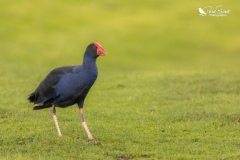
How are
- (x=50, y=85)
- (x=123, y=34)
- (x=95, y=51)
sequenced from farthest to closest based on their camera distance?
(x=123, y=34)
(x=50, y=85)
(x=95, y=51)

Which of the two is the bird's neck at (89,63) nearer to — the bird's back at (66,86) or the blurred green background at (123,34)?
the bird's back at (66,86)

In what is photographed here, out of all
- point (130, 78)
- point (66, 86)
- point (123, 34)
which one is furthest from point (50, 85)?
point (123, 34)

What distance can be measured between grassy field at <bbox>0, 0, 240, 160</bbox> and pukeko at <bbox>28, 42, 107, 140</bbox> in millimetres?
736

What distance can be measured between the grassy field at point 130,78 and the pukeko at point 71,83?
736mm

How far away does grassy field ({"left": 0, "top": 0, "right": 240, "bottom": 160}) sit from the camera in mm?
12281

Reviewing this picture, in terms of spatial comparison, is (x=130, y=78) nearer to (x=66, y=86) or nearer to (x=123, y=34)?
(x=66, y=86)

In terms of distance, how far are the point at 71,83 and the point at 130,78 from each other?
11.0 m

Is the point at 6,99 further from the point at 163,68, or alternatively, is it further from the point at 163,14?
the point at 163,14

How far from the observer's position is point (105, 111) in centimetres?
1650

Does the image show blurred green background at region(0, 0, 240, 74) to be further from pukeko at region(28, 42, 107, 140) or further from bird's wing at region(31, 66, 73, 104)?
pukeko at region(28, 42, 107, 140)

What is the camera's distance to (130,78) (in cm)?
2295

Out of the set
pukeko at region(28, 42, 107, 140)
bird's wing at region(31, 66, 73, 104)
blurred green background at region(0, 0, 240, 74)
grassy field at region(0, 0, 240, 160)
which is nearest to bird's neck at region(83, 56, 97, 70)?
pukeko at region(28, 42, 107, 140)

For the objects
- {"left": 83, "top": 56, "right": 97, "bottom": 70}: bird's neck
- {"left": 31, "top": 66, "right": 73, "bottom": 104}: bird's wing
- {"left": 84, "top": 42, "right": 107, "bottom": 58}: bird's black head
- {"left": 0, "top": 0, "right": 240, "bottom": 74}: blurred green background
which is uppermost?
{"left": 84, "top": 42, "right": 107, "bottom": 58}: bird's black head

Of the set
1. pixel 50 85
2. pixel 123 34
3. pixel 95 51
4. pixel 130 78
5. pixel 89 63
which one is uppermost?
pixel 95 51
